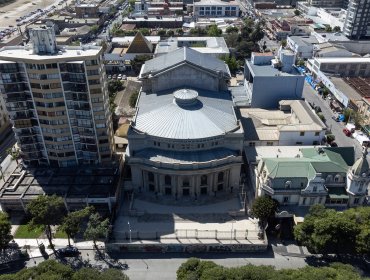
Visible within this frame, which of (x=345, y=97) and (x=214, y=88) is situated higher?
(x=214, y=88)

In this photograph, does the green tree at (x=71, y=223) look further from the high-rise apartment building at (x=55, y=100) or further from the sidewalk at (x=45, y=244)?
the high-rise apartment building at (x=55, y=100)

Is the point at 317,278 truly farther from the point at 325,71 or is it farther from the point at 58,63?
the point at 325,71

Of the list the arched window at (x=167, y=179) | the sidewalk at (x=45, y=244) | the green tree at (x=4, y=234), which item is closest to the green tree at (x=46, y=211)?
the green tree at (x=4, y=234)

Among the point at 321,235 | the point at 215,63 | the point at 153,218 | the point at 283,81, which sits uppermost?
the point at 215,63

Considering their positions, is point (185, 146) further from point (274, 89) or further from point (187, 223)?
point (274, 89)

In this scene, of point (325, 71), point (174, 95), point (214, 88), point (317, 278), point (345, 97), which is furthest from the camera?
point (325, 71)

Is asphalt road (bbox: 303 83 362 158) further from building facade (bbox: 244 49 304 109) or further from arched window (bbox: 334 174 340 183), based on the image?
arched window (bbox: 334 174 340 183)

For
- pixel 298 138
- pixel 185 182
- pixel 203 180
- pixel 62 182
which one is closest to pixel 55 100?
pixel 62 182

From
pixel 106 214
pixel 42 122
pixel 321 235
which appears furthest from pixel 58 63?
pixel 321 235
